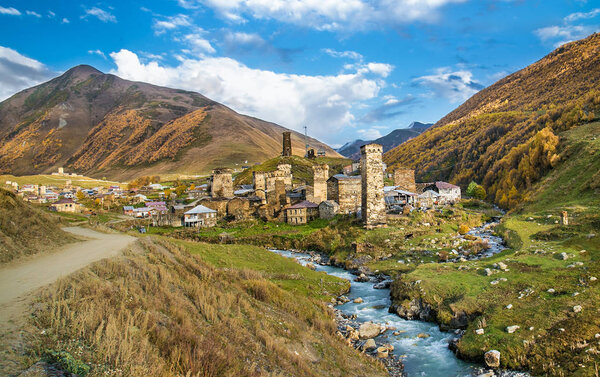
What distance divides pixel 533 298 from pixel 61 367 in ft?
49.3

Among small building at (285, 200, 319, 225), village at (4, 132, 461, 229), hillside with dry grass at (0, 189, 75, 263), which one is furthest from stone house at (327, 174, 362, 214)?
hillside with dry grass at (0, 189, 75, 263)

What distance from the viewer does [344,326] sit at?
15.3m

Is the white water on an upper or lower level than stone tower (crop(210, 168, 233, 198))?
lower

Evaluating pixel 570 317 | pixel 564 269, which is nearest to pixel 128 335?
pixel 570 317

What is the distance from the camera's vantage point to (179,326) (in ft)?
24.2

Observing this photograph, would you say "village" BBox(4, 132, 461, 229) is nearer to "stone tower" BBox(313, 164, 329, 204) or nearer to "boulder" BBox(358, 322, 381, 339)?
"stone tower" BBox(313, 164, 329, 204)

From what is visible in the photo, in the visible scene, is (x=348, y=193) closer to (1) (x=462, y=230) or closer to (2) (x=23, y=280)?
(1) (x=462, y=230)

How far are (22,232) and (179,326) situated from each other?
10374mm

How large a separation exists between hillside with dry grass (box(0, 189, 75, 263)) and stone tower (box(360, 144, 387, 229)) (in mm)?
23306

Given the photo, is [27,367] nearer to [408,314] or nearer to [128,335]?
[128,335]

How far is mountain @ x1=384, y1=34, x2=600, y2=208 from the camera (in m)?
53.6

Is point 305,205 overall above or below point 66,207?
above

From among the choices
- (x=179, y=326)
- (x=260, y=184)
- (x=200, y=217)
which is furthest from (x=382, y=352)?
(x=260, y=184)

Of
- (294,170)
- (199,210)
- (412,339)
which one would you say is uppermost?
(294,170)
